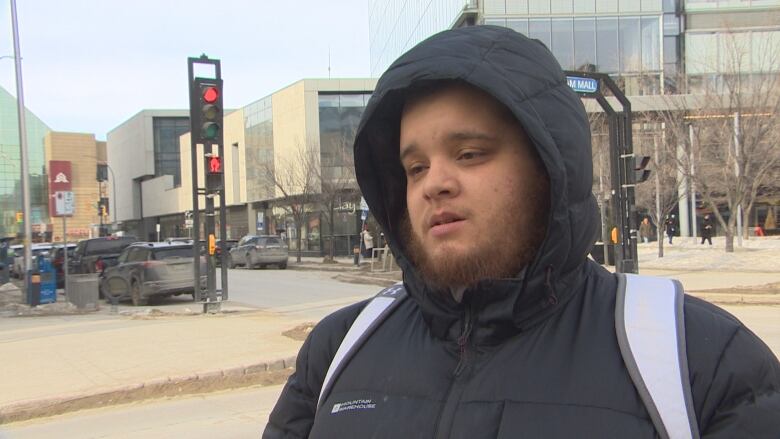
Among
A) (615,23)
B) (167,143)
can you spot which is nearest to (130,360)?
(615,23)

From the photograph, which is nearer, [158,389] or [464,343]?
[464,343]

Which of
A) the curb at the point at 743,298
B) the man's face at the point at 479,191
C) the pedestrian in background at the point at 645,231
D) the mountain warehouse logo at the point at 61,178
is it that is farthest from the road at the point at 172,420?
the pedestrian in background at the point at 645,231

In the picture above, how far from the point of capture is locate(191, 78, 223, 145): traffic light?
43.5ft

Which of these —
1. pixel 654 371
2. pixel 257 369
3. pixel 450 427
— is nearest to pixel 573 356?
pixel 654 371

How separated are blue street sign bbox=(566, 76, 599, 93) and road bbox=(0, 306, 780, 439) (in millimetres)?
9331

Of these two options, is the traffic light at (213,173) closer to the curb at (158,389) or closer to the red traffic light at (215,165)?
the red traffic light at (215,165)

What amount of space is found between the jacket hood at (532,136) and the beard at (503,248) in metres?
0.03

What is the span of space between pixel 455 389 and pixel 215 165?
1281 cm

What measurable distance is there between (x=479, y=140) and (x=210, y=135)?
12.6 metres

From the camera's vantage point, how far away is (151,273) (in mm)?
16500

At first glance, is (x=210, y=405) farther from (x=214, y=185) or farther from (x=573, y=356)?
(x=214, y=185)

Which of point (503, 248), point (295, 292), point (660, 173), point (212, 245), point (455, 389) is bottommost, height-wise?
point (295, 292)

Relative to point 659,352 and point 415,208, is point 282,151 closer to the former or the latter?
point 415,208

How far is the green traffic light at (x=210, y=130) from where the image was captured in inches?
521
